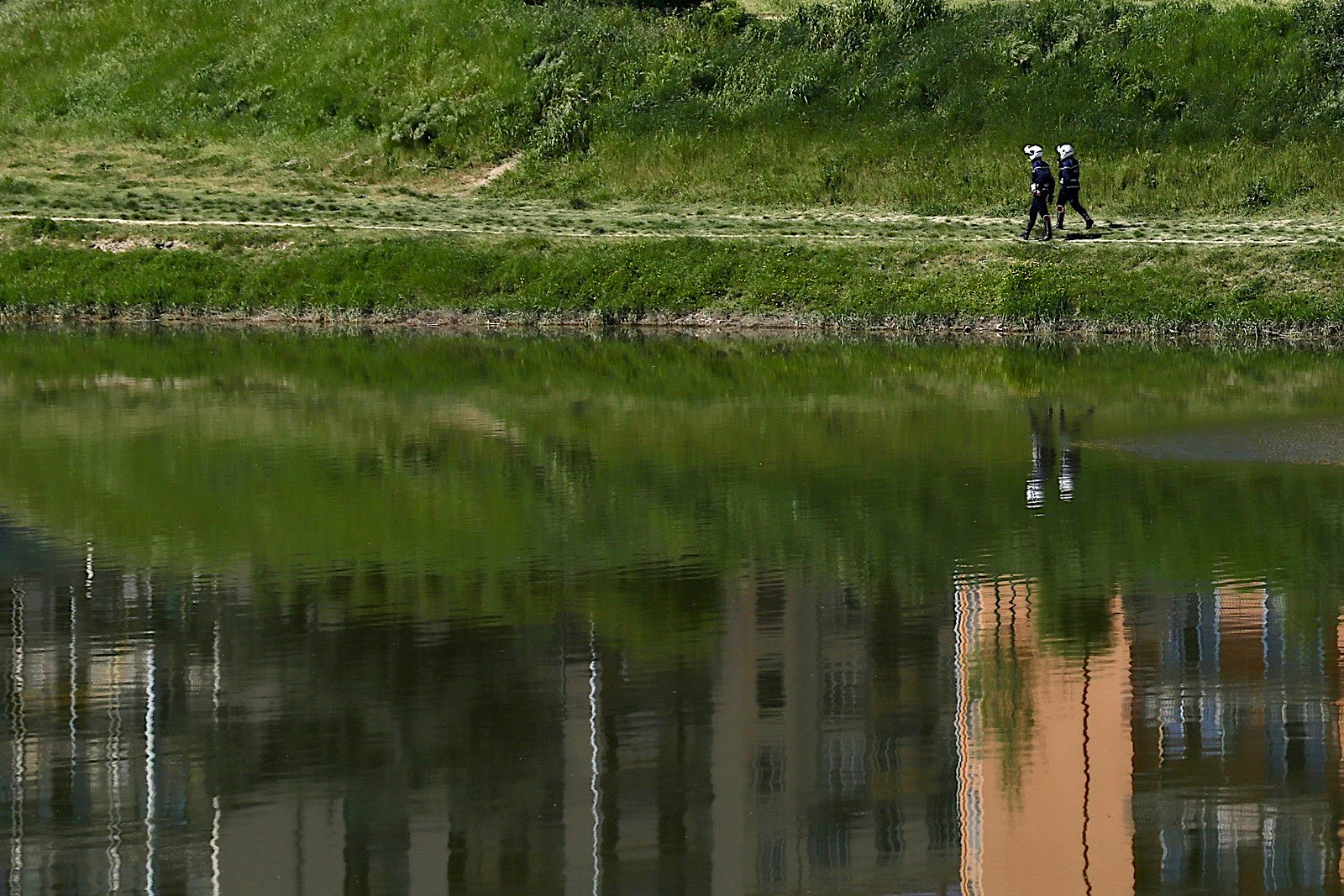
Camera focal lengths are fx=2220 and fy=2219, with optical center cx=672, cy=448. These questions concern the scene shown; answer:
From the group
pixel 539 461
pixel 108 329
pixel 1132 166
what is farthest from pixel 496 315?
pixel 539 461

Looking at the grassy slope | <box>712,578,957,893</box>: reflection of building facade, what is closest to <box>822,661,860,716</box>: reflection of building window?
<box>712,578,957,893</box>: reflection of building facade

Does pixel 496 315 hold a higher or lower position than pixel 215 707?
higher

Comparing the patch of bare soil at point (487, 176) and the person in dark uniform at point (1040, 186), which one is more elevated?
the patch of bare soil at point (487, 176)

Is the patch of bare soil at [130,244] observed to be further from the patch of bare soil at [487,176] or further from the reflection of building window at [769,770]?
the reflection of building window at [769,770]

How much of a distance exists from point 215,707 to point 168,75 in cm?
6244

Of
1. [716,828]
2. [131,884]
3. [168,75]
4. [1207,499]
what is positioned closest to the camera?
[131,884]

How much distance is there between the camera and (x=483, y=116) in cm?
6650

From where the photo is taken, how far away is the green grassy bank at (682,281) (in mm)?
44000

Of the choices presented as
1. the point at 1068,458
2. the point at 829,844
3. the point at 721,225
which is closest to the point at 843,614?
the point at 829,844

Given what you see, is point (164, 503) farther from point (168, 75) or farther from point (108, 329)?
point (168, 75)

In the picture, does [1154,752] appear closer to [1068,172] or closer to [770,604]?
[770,604]

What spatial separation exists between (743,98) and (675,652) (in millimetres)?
48708

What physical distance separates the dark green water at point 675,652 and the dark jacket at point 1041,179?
14932 millimetres

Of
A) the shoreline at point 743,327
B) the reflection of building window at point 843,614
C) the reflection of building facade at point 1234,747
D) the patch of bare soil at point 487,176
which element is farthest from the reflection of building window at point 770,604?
the patch of bare soil at point 487,176
